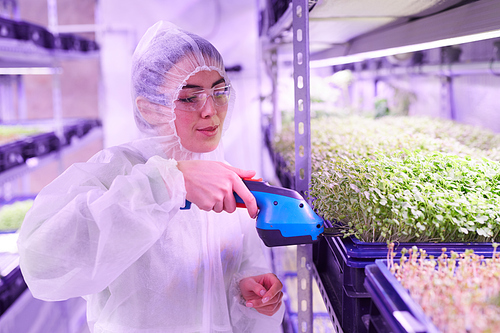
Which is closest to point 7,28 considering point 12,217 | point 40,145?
point 40,145

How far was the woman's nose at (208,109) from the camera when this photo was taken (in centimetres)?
104

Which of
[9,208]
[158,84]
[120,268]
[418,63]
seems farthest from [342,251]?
[9,208]

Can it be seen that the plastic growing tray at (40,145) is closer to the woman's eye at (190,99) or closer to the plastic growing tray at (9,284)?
the plastic growing tray at (9,284)

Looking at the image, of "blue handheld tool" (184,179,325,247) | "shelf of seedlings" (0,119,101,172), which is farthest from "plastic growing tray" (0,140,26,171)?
"blue handheld tool" (184,179,325,247)

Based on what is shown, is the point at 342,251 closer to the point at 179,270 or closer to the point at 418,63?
the point at 179,270

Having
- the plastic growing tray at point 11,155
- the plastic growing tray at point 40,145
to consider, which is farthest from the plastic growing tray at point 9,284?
the plastic growing tray at point 40,145

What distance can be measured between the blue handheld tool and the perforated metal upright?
0.22m

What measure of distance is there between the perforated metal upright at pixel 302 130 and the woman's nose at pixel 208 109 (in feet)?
0.80

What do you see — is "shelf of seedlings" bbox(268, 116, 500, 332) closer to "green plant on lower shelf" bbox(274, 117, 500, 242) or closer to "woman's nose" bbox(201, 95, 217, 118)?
"green plant on lower shelf" bbox(274, 117, 500, 242)

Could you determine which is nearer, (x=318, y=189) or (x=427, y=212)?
(x=427, y=212)

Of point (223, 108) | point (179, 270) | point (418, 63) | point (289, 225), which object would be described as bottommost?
point (179, 270)

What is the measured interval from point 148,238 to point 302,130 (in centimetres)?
54

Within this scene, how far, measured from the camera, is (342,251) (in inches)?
33.7

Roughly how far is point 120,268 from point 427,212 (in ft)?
2.42
